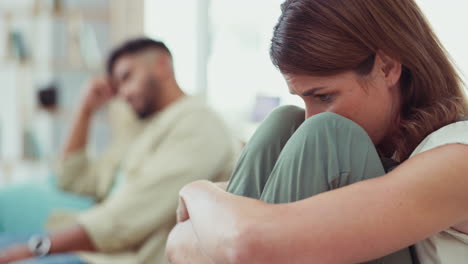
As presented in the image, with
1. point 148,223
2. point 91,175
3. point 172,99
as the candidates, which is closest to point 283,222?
point 148,223

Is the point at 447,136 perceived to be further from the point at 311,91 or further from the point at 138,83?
the point at 138,83

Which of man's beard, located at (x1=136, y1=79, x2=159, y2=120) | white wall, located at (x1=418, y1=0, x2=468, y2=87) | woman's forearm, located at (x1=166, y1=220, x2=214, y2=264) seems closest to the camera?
woman's forearm, located at (x1=166, y1=220, x2=214, y2=264)

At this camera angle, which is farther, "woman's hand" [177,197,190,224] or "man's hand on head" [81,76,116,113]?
"man's hand on head" [81,76,116,113]

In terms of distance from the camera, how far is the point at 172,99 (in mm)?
2719

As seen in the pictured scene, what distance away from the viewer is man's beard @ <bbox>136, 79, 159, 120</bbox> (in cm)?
273

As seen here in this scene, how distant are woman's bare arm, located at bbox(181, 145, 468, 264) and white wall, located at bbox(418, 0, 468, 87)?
1.32 m

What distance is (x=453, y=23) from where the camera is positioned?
2172 mm

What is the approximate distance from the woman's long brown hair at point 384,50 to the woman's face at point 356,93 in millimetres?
18

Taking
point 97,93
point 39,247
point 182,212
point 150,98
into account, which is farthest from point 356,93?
point 97,93

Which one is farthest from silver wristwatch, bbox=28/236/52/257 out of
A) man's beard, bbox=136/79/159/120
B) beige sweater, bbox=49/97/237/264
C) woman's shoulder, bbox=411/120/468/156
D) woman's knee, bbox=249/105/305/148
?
woman's shoulder, bbox=411/120/468/156

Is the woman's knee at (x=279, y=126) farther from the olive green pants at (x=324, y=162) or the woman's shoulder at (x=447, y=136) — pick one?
the woman's shoulder at (x=447, y=136)

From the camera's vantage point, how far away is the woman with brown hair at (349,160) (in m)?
0.88

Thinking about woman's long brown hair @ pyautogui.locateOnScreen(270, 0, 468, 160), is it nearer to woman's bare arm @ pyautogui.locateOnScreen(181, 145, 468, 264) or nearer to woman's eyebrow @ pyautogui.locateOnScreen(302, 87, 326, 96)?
woman's eyebrow @ pyautogui.locateOnScreen(302, 87, 326, 96)

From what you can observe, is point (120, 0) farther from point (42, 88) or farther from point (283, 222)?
A: point (283, 222)
